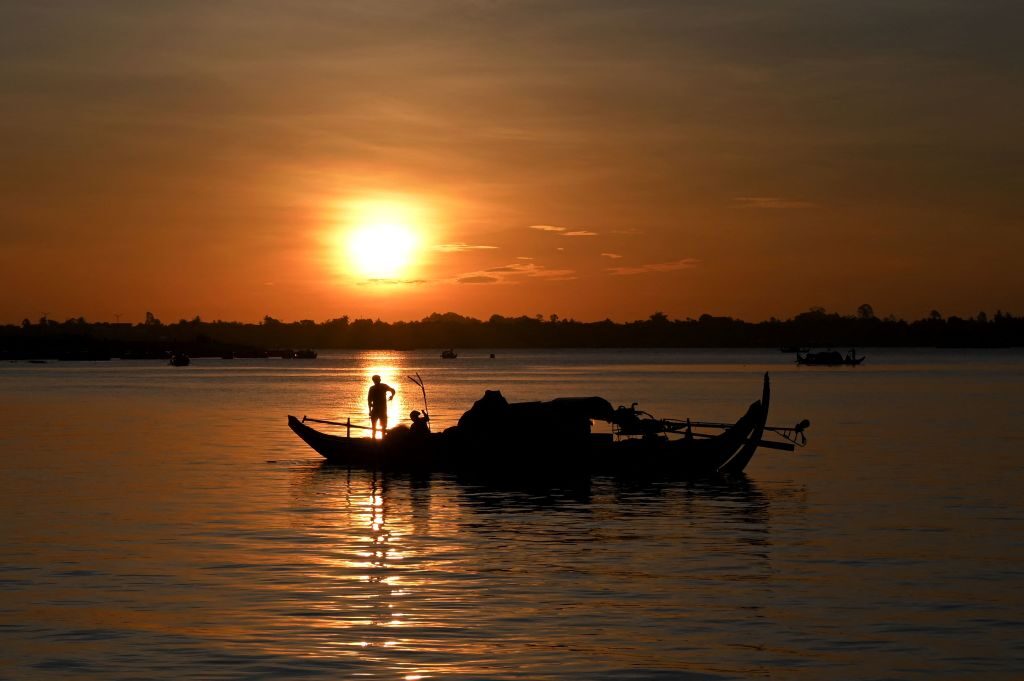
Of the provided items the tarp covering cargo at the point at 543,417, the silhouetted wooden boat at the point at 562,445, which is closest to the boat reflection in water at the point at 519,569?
the silhouetted wooden boat at the point at 562,445

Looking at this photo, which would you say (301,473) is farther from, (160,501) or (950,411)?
(950,411)

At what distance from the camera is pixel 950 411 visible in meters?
89.1

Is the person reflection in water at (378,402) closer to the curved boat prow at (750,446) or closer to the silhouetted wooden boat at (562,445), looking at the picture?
the silhouetted wooden boat at (562,445)

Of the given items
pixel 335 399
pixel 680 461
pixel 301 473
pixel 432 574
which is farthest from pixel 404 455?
pixel 335 399

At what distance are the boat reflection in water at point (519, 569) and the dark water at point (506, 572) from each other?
8 centimetres

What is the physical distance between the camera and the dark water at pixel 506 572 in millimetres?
17344

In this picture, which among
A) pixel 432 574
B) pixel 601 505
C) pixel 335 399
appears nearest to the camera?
pixel 432 574

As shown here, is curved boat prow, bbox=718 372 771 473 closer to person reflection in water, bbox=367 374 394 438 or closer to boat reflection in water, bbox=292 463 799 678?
boat reflection in water, bbox=292 463 799 678

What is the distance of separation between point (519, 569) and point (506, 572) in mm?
441

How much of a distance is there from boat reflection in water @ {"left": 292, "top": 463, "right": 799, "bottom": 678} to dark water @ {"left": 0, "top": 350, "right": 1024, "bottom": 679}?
80mm

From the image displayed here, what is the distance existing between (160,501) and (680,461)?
17.4 meters

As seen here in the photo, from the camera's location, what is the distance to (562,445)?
138 ft

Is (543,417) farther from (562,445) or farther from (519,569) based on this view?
(519,569)

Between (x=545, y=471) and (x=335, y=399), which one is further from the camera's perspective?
(x=335, y=399)
